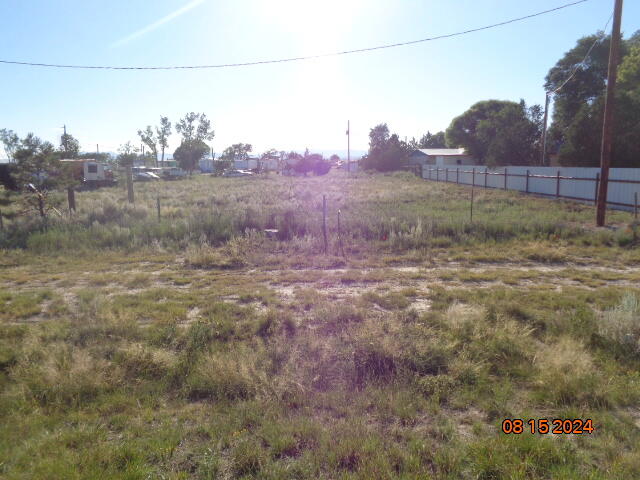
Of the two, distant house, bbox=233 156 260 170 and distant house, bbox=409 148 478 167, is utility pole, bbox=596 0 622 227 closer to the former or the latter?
distant house, bbox=409 148 478 167

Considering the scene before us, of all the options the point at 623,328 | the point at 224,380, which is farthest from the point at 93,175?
the point at 623,328

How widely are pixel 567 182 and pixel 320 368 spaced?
73.6 ft

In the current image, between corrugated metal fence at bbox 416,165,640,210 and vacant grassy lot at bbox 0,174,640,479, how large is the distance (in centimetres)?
1047

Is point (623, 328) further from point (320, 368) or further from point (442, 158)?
point (442, 158)

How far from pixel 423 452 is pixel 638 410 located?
2059mm

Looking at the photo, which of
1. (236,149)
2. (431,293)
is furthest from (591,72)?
(236,149)

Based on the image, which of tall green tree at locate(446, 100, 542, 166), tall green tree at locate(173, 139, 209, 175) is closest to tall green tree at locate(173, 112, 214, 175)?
tall green tree at locate(173, 139, 209, 175)

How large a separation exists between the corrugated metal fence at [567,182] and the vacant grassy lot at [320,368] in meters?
10.5

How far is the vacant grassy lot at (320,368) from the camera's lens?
132 inches

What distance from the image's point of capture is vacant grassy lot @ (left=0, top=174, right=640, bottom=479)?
3.35 meters

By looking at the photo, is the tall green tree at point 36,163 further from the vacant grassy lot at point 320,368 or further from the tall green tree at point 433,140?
the tall green tree at point 433,140

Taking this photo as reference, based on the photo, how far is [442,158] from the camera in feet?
229

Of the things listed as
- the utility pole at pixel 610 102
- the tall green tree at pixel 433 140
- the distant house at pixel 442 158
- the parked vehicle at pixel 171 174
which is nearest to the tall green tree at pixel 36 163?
the utility pole at pixel 610 102

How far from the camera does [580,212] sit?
18250mm
